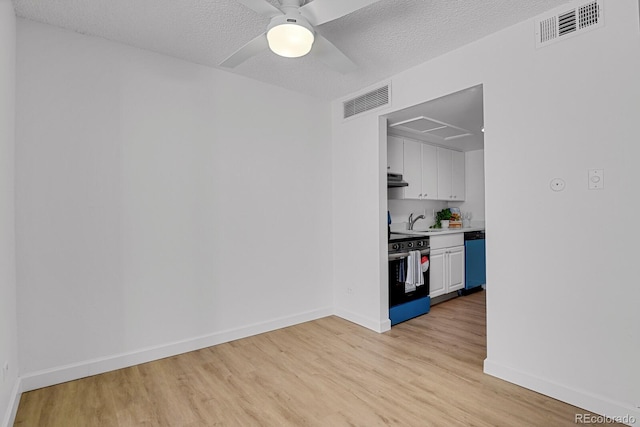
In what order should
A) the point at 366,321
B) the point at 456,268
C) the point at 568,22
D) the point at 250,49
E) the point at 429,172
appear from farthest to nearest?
1. the point at 429,172
2. the point at 456,268
3. the point at 366,321
4. the point at 250,49
5. the point at 568,22

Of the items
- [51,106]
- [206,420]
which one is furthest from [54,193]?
[206,420]

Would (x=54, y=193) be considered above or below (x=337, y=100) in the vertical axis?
below

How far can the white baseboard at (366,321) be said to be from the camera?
3.49 meters

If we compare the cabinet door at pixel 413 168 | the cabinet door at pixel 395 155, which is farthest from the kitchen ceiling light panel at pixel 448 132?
the cabinet door at pixel 395 155

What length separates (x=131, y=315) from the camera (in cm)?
274

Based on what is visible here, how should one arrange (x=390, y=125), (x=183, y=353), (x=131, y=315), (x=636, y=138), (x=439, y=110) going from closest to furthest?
(x=636, y=138), (x=131, y=315), (x=183, y=353), (x=439, y=110), (x=390, y=125)

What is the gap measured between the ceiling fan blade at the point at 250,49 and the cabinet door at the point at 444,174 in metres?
3.77

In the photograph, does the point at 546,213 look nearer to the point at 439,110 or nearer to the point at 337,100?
the point at 439,110

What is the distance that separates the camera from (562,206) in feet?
7.22

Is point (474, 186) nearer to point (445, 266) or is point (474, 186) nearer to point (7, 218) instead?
point (445, 266)

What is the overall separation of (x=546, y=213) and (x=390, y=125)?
6.98 ft

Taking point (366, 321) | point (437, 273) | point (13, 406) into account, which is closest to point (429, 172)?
point (437, 273)

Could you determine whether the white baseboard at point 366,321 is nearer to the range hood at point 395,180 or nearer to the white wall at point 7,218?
the range hood at point 395,180

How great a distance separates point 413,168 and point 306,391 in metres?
3.45
